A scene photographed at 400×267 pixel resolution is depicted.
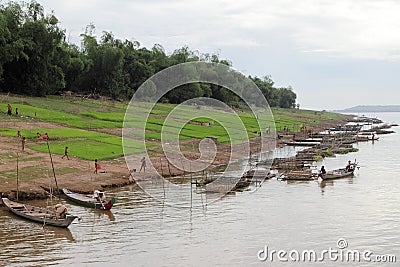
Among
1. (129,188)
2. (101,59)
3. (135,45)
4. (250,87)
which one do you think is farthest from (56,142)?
(250,87)

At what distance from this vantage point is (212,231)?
78.8ft

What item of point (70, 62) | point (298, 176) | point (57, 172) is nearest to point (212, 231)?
point (57, 172)

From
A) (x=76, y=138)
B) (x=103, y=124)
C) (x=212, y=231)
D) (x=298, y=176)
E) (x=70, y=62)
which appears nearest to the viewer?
(x=212, y=231)

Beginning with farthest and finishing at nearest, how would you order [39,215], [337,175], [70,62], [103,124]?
[70,62] < [103,124] < [337,175] < [39,215]

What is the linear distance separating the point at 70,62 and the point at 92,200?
55.6 m

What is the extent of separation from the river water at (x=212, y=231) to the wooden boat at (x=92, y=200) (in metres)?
0.44

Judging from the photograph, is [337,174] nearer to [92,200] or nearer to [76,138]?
[92,200]

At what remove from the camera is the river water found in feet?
66.6

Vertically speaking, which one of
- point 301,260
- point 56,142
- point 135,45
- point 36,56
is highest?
point 135,45

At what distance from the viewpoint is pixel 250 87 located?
12206 centimetres

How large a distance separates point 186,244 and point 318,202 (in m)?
11.7

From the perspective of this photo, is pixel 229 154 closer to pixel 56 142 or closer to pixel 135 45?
pixel 56 142
